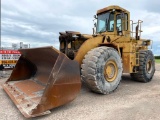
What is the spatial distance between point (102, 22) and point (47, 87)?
403 centimetres

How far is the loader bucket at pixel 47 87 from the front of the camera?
12.3ft

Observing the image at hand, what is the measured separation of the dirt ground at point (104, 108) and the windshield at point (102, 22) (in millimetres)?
2423

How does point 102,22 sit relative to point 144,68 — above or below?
above

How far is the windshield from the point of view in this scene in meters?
6.92

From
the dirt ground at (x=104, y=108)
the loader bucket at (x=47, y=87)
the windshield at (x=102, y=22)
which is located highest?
the windshield at (x=102, y=22)

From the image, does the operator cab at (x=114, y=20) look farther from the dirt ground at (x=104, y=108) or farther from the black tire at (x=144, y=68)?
the dirt ground at (x=104, y=108)

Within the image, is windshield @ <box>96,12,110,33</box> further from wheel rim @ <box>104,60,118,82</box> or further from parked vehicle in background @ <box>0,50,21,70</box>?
parked vehicle in background @ <box>0,50,21,70</box>

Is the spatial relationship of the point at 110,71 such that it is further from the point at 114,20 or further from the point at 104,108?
the point at 114,20

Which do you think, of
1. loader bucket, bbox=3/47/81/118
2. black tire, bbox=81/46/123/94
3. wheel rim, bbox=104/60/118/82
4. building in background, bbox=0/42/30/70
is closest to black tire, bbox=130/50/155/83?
wheel rim, bbox=104/60/118/82

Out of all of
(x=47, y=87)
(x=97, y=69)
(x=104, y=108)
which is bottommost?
(x=104, y=108)

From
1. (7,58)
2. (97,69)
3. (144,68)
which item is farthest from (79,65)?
(7,58)

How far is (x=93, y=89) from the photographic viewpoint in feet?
17.4

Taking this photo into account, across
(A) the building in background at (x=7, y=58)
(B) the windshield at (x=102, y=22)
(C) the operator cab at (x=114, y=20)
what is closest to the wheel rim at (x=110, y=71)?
(C) the operator cab at (x=114, y=20)

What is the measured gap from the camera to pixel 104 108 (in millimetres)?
4402
